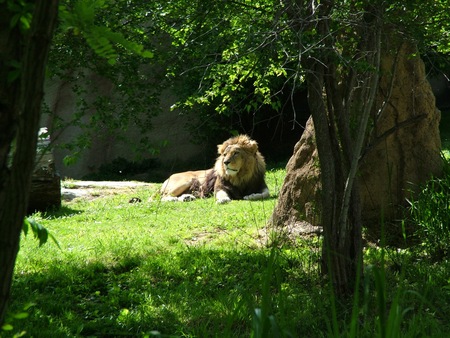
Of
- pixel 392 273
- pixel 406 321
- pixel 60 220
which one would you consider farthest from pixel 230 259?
pixel 60 220

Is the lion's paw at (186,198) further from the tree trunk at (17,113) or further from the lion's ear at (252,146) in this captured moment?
the tree trunk at (17,113)

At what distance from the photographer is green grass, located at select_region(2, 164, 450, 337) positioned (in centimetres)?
479

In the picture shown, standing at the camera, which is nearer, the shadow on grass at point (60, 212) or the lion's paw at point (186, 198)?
the shadow on grass at point (60, 212)

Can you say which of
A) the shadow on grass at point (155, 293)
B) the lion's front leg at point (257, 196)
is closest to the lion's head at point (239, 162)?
the lion's front leg at point (257, 196)

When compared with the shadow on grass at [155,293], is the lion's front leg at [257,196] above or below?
above

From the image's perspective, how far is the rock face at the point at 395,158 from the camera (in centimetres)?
756

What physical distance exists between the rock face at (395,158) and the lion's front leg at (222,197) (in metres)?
3.93

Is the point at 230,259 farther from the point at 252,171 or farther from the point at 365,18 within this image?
the point at 252,171

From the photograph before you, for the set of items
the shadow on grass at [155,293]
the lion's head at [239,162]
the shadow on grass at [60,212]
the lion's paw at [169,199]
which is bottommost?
the shadow on grass at [155,293]

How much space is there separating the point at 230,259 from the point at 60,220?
437 cm

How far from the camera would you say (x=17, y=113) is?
5.37 feet

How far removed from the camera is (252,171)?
12875 millimetres

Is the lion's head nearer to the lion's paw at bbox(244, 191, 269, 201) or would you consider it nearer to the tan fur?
the lion's paw at bbox(244, 191, 269, 201)

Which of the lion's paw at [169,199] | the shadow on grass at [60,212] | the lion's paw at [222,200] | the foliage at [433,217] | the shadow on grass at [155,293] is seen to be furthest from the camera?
the lion's paw at [169,199]
